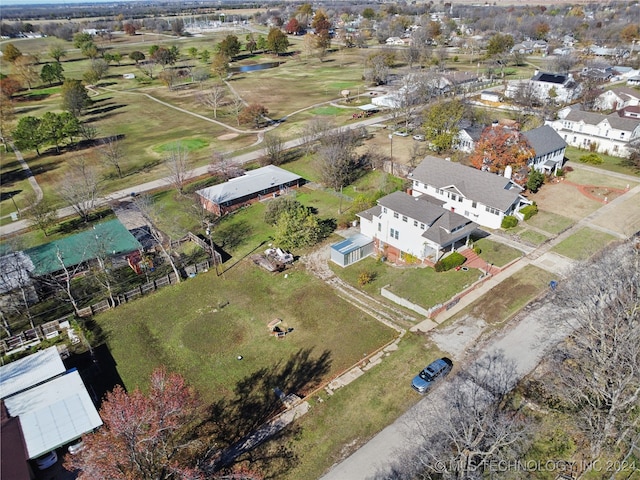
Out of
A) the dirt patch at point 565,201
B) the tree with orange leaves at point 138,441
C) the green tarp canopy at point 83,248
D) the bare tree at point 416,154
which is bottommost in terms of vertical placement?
the dirt patch at point 565,201

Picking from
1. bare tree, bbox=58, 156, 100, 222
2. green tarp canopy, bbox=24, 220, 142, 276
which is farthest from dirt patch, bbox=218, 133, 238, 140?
green tarp canopy, bbox=24, 220, 142, 276

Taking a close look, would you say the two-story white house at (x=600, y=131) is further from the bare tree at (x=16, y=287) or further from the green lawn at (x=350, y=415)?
the bare tree at (x=16, y=287)

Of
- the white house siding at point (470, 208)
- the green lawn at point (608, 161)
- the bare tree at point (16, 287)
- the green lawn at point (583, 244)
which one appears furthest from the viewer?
the green lawn at point (608, 161)

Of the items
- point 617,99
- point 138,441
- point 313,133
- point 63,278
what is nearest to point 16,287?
point 63,278

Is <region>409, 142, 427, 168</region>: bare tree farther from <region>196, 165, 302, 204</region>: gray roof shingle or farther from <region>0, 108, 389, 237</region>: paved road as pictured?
<region>0, 108, 389, 237</region>: paved road

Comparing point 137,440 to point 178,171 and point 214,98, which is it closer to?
point 178,171

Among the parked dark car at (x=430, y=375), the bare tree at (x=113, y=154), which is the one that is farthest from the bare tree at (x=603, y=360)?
the bare tree at (x=113, y=154)
